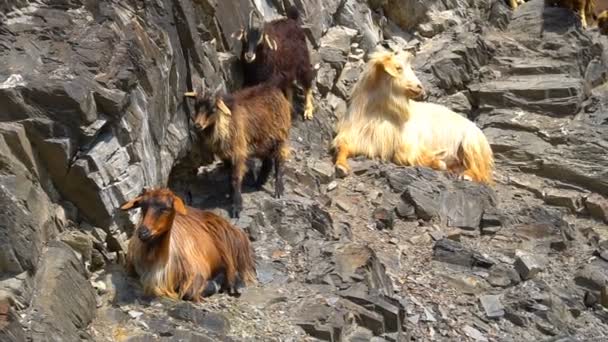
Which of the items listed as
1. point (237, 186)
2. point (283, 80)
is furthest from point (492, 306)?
point (283, 80)

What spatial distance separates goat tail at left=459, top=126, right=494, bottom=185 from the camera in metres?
10.8

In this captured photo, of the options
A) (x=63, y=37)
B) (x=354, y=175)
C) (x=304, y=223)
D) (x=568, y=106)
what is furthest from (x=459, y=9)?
(x=63, y=37)

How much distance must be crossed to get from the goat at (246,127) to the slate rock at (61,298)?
214 cm

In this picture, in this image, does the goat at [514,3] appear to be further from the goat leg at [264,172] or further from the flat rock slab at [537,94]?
the goat leg at [264,172]

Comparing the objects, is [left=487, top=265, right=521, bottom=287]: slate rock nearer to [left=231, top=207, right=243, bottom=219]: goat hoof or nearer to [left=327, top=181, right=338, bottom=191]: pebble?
[left=327, top=181, right=338, bottom=191]: pebble

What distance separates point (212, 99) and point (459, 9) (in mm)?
6854

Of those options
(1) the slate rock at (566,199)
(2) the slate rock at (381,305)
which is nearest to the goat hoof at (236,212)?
(2) the slate rock at (381,305)

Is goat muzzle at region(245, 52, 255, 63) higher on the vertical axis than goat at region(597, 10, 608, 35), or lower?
higher

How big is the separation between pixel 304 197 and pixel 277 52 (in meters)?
1.67

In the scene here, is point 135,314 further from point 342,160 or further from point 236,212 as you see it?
point 342,160

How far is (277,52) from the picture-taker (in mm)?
9914

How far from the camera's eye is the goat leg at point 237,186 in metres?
8.12

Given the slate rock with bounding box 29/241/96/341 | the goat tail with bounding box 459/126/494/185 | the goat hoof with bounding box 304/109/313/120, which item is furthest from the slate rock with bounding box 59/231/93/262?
the goat tail with bounding box 459/126/494/185

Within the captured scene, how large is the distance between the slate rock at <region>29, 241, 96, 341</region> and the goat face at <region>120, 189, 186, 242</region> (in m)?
0.46
